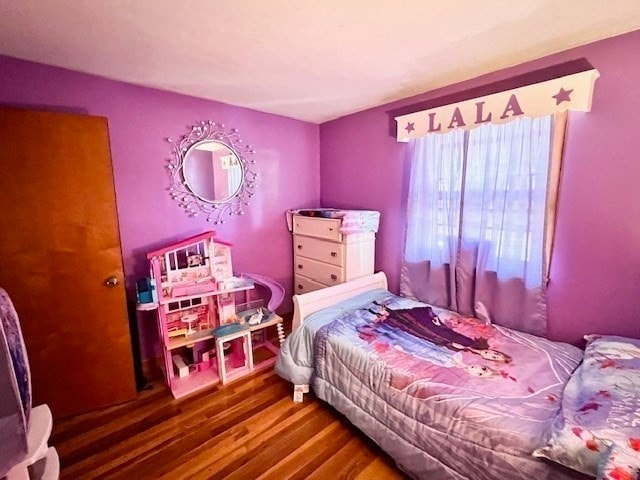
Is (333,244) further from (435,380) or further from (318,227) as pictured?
(435,380)

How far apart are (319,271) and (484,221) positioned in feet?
4.84

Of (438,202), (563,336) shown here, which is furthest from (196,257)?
(563,336)

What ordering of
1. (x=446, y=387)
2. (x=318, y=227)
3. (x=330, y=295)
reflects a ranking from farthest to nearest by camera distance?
(x=318, y=227)
(x=330, y=295)
(x=446, y=387)

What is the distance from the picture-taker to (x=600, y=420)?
1.03 meters

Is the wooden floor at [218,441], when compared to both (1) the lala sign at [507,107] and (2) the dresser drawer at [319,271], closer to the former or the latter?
(2) the dresser drawer at [319,271]

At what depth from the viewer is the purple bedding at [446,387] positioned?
1.18m

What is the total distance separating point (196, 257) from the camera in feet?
7.61

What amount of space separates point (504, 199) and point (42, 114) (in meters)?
2.89

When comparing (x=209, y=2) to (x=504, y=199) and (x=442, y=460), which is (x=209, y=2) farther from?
(x=442, y=460)

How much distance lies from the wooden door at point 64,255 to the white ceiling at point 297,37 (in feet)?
1.39

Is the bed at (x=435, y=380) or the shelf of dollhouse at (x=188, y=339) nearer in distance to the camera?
the bed at (x=435, y=380)

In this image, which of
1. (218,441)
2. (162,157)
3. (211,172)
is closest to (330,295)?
(218,441)

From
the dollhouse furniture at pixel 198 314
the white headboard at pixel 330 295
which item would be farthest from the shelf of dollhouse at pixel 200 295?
the white headboard at pixel 330 295

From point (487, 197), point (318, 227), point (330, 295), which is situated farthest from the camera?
point (318, 227)
